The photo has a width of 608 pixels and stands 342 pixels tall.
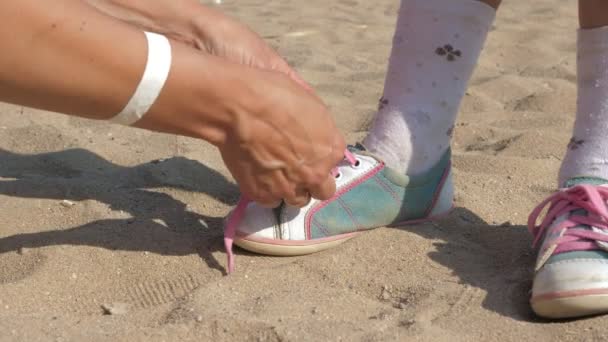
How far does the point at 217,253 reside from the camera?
1409 millimetres

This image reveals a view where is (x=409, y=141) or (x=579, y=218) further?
(x=409, y=141)

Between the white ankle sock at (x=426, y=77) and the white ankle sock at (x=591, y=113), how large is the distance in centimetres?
19

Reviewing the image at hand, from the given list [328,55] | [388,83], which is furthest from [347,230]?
[328,55]

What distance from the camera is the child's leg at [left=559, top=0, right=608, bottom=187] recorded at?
4.53ft

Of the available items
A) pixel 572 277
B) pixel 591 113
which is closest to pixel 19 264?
pixel 572 277

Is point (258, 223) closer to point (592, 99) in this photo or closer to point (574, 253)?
point (574, 253)

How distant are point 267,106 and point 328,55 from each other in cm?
205

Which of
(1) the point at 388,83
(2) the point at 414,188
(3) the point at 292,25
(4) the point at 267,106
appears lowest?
(3) the point at 292,25

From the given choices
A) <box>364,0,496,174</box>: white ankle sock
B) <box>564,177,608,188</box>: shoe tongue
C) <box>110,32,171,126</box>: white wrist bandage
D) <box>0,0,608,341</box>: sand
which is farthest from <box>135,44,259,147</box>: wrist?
<box>564,177,608,188</box>: shoe tongue

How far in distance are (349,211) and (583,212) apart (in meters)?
0.41

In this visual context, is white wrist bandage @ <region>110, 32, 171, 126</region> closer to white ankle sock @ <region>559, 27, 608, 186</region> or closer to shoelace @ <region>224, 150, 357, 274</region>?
shoelace @ <region>224, 150, 357, 274</region>

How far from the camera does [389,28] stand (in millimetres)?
3531

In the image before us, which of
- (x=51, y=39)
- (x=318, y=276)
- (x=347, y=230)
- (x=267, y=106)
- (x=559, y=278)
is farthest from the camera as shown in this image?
(x=347, y=230)

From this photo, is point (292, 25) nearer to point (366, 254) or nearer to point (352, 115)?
point (352, 115)
